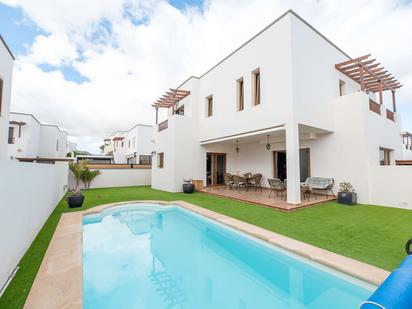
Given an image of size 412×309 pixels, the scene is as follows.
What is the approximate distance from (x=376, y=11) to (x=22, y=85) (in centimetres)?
2187

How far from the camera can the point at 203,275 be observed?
3.81m

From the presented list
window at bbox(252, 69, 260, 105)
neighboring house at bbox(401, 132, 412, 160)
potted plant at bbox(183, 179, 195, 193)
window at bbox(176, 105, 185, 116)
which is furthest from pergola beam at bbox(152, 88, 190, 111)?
neighboring house at bbox(401, 132, 412, 160)

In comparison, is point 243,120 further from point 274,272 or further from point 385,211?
point 274,272

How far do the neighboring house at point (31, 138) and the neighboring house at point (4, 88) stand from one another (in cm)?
1194

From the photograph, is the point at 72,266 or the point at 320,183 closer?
the point at 72,266

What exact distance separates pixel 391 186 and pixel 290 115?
540 cm

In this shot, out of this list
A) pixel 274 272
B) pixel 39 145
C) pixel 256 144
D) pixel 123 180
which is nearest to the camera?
pixel 274 272

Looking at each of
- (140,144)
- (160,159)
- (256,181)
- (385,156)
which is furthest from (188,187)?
(140,144)

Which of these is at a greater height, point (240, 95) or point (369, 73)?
point (369, 73)

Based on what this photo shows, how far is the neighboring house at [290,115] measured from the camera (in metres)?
8.49

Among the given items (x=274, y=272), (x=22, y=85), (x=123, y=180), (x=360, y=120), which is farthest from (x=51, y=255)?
(x=22, y=85)

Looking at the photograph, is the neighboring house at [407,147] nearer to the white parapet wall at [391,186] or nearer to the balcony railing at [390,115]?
the balcony railing at [390,115]

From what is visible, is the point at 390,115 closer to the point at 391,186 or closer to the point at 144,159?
the point at 391,186

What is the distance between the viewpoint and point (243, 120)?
34.8 feet
